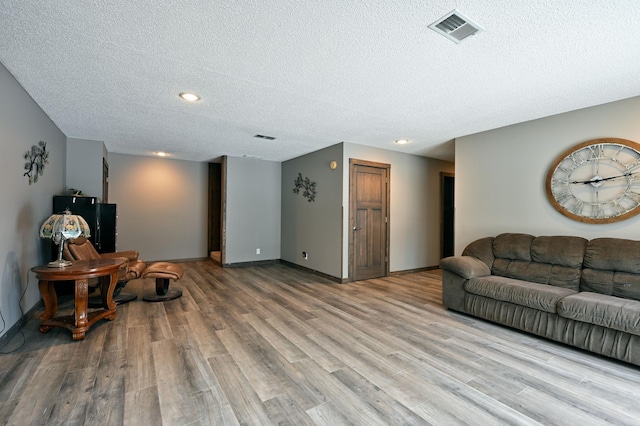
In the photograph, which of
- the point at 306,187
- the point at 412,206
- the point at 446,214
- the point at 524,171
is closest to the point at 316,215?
the point at 306,187

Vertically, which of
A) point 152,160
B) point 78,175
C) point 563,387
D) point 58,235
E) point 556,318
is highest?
point 152,160

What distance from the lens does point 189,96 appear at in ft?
9.69

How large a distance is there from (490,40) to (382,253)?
3.92 meters

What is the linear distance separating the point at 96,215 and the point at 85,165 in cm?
116

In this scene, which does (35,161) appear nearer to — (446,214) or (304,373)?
(304,373)

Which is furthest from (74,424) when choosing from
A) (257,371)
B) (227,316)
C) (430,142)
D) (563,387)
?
(430,142)

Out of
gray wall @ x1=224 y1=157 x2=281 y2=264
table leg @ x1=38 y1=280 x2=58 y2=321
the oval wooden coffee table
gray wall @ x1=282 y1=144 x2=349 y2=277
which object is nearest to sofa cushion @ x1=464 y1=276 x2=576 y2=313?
gray wall @ x1=282 y1=144 x2=349 y2=277

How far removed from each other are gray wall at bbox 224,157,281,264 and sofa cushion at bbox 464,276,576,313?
14.5ft

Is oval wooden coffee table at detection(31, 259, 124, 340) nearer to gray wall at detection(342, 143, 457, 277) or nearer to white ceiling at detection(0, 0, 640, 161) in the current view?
white ceiling at detection(0, 0, 640, 161)

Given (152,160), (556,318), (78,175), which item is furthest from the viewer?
(152,160)

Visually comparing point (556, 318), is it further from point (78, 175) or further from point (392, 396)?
point (78, 175)

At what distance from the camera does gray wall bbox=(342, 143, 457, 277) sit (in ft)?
18.0

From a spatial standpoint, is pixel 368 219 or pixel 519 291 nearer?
pixel 519 291

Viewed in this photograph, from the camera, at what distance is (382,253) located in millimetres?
5410
